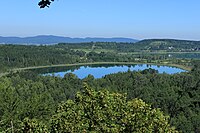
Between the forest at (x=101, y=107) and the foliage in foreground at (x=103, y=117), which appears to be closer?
the foliage in foreground at (x=103, y=117)

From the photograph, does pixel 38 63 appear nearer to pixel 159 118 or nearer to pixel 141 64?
pixel 141 64

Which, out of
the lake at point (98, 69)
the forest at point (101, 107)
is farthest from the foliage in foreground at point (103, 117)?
the lake at point (98, 69)

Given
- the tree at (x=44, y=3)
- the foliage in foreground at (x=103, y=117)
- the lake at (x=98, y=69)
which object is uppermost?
the tree at (x=44, y=3)

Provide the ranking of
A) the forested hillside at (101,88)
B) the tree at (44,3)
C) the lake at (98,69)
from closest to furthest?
the tree at (44,3) < the forested hillside at (101,88) < the lake at (98,69)

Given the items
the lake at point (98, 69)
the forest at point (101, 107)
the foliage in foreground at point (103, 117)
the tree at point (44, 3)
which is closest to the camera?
the tree at point (44, 3)

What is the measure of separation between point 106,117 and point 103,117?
12 cm

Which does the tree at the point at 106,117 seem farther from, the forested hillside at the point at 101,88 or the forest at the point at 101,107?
the forested hillside at the point at 101,88

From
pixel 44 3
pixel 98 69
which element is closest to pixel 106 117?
pixel 44 3

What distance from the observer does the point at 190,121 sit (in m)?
36.6

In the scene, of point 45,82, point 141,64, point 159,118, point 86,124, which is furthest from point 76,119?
point 141,64

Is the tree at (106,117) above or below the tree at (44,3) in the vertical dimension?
below

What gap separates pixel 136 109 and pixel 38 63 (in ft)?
451

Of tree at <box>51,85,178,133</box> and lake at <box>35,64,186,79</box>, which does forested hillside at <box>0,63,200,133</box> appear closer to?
tree at <box>51,85,178,133</box>

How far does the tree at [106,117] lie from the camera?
912cm
